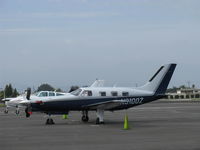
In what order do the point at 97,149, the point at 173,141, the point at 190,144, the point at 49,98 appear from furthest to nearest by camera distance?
the point at 49,98 < the point at 173,141 < the point at 190,144 < the point at 97,149

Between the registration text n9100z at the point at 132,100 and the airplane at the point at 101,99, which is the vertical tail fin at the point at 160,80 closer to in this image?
Result: the airplane at the point at 101,99

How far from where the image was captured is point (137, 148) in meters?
13.2

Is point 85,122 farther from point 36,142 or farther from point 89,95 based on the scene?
point 36,142

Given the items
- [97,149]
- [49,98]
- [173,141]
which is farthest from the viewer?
[49,98]

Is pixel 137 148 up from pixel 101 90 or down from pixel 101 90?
down

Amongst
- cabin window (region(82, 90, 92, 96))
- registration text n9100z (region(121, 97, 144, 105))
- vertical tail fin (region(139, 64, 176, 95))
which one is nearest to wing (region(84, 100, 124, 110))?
cabin window (region(82, 90, 92, 96))

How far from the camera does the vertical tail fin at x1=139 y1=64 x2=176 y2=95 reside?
1081 inches

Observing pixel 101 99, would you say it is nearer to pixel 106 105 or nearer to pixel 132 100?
pixel 106 105

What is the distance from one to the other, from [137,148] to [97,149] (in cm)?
127

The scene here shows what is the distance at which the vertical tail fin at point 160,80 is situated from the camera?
27469 millimetres

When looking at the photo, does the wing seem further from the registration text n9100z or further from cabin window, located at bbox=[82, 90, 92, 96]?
the registration text n9100z

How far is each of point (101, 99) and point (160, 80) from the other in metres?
4.51

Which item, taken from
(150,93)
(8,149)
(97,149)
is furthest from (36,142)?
(150,93)

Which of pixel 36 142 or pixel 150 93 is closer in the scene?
pixel 36 142
